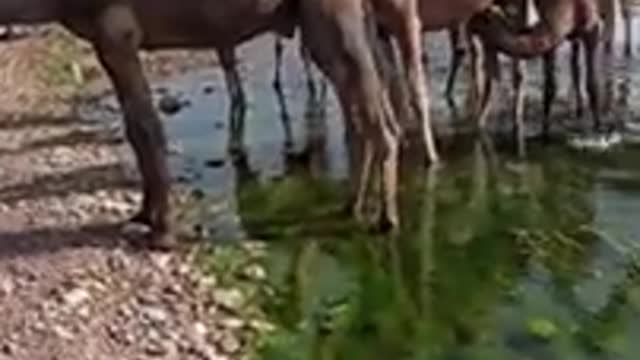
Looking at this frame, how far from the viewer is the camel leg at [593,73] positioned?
613 inches

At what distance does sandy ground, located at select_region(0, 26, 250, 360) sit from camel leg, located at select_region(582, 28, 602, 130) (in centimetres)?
401

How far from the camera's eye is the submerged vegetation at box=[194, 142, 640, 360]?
10.1m

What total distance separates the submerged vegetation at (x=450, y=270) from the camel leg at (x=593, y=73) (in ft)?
3.50

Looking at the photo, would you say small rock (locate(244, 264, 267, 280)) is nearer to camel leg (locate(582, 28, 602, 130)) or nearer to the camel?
camel leg (locate(582, 28, 602, 130))

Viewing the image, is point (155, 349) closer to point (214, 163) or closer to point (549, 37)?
point (214, 163)

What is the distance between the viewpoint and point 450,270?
11.7 m

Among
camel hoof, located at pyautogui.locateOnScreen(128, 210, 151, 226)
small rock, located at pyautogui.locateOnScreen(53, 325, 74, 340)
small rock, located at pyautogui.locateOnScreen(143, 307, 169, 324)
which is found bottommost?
small rock, located at pyautogui.locateOnScreen(143, 307, 169, 324)

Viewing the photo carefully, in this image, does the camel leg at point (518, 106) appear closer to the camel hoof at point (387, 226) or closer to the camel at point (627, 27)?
the camel hoof at point (387, 226)

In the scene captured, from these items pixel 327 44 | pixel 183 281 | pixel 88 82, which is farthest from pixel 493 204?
pixel 88 82

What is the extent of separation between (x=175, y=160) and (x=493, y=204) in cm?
320

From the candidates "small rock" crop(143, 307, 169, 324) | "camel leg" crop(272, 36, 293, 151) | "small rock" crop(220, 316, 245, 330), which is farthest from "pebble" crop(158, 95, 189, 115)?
"small rock" crop(220, 316, 245, 330)

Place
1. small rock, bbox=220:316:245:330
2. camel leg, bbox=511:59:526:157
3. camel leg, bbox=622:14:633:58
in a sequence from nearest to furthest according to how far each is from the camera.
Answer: small rock, bbox=220:316:245:330, camel leg, bbox=511:59:526:157, camel leg, bbox=622:14:633:58

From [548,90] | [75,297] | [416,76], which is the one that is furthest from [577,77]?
[75,297]

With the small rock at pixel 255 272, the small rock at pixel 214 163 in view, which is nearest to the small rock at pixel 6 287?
the small rock at pixel 255 272
